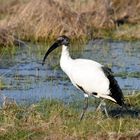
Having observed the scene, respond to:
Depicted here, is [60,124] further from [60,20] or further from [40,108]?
[60,20]

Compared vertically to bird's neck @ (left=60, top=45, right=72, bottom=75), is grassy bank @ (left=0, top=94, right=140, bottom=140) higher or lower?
lower

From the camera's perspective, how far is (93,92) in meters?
9.15

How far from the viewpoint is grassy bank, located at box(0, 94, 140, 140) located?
7.73m

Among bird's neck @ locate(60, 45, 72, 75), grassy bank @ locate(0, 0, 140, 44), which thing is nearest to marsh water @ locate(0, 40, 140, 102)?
grassy bank @ locate(0, 0, 140, 44)

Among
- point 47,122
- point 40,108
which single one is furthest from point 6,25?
point 47,122

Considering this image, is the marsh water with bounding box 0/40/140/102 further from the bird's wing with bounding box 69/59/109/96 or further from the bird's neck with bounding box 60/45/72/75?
the bird's wing with bounding box 69/59/109/96

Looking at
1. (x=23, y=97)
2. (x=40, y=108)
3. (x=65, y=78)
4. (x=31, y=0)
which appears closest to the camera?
(x=40, y=108)

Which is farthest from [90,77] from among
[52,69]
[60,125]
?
[52,69]

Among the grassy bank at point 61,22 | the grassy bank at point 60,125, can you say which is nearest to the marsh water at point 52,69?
the grassy bank at point 61,22

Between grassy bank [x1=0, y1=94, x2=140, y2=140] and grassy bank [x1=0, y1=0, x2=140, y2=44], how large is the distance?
6.42 metres

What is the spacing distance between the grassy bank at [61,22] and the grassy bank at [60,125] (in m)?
6.42

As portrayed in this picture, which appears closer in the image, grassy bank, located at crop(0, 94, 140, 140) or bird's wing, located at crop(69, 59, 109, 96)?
grassy bank, located at crop(0, 94, 140, 140)

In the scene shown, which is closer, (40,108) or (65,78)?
(40,108)

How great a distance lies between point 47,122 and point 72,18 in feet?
27.2
